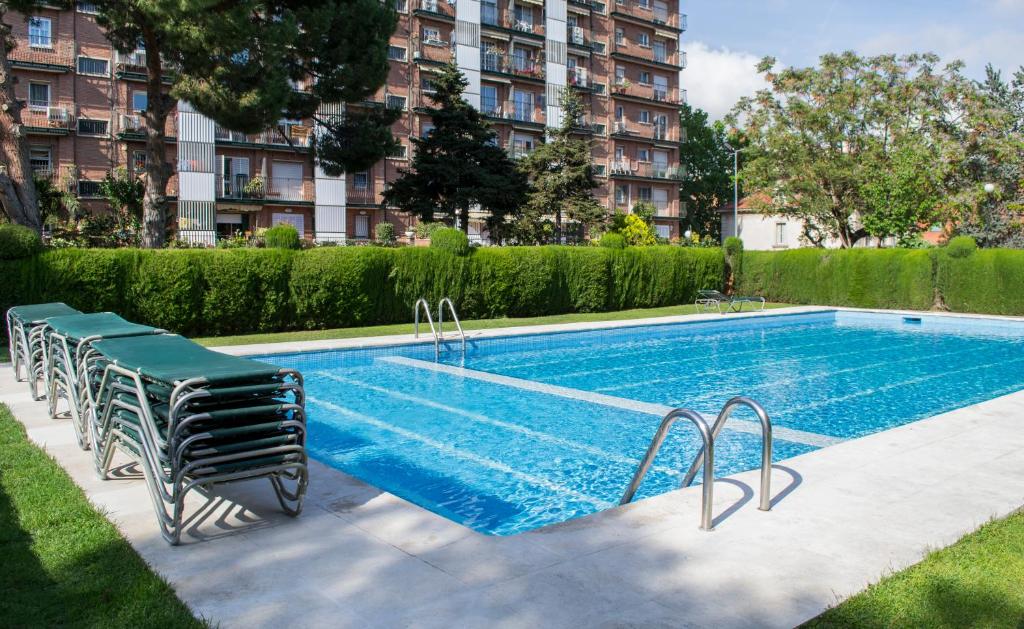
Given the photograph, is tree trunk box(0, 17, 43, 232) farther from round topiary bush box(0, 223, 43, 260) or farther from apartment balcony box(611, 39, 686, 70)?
apartment balcony box(611, 39, 686, 70)

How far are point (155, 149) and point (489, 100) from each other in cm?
2638

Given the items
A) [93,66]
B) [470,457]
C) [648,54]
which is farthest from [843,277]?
[93,66]

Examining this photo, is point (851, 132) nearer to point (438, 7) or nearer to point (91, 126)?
point (438, 7)

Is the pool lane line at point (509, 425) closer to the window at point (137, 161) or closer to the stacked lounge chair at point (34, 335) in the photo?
the stacked lounge chair at point (34, 335)

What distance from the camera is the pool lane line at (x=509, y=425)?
24.9 ft

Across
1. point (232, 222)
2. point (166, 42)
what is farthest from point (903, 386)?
point (232, 222)

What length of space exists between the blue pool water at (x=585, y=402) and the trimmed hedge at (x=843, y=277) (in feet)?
20.2

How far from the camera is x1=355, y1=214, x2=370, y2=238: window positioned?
1447 inches

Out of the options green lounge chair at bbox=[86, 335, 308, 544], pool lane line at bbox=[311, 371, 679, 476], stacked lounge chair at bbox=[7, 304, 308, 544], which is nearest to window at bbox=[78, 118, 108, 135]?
pool lane line at bbox=[311, 371, 679, 476]

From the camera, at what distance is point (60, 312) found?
28.5 feet

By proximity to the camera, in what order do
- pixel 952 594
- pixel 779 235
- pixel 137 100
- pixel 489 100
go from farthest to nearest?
pixel 779 235, pixel 489 100, pixel 137 100, pixel 952 594

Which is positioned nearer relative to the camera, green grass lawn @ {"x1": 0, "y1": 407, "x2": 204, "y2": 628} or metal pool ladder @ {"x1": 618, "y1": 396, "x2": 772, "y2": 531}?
green grass lawn @ {"x1": 0, "y1": 407, "x2": 204, "y2": 628}

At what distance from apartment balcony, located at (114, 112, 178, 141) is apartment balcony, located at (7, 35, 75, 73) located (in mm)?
2596

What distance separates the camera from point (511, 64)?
1661 inches
